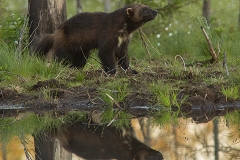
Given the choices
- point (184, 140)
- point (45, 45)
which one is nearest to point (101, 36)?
point (45, 45)

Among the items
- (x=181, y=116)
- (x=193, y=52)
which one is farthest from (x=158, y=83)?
(x=193, y=52)

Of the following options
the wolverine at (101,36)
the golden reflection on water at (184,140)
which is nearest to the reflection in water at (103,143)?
the golden reflection on water at (184,140)

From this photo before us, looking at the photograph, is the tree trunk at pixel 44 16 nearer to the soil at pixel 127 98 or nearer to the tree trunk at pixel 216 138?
the soil at pixel 127 98

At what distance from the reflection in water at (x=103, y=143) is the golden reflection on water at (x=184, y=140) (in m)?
0.13

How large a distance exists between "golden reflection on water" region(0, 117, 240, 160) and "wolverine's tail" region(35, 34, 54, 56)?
348 cm

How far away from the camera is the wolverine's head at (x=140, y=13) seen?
Answer: 32.9 feet

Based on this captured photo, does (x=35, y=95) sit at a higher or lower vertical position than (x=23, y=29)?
lower

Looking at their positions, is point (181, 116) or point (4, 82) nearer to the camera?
point (181, 116)

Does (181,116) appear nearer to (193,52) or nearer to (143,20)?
(143,20)

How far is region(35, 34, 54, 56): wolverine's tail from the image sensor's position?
10.7 meters

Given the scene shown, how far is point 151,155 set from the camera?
19.9 ft

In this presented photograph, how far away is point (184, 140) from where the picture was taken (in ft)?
21.9

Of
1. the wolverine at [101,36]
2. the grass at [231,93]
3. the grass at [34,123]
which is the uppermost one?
the wolverine at [101,36]

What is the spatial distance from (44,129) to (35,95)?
1711mm
